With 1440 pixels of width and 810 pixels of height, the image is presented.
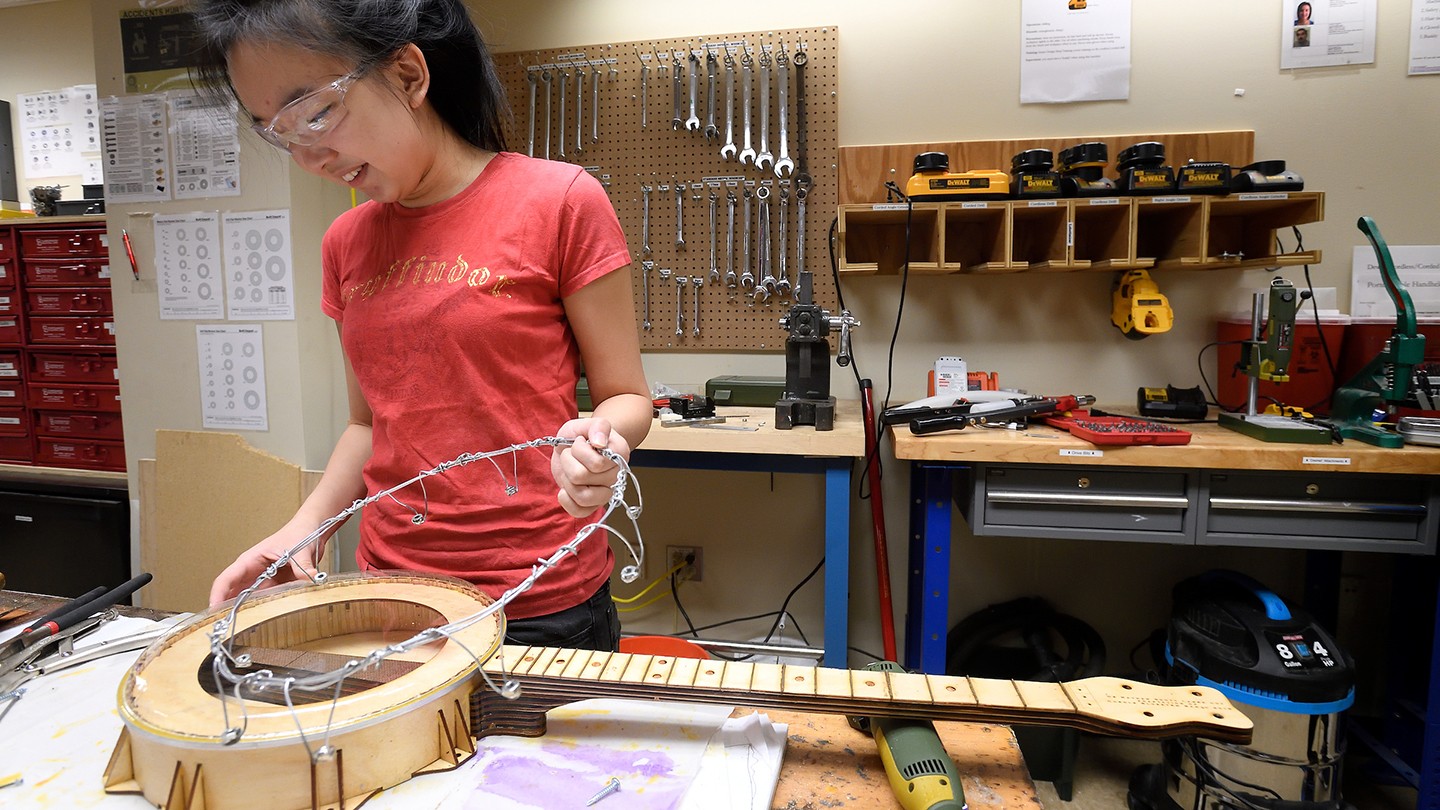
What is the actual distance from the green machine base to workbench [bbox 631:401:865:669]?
97 centimetres

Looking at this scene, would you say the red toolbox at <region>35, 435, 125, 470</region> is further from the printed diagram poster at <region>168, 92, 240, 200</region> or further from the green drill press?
the green drill press

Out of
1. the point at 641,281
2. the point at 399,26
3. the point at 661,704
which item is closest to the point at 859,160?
the point at 641,281

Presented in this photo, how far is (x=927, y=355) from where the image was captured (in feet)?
8.14

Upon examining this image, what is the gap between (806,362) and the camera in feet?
6.40

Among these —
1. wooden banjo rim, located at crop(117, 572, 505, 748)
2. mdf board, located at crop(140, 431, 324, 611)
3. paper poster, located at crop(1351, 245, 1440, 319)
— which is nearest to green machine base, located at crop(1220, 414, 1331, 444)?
paper poster, located at crop(1351, 245, 1440, 319)

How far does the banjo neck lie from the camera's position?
60 centimetres

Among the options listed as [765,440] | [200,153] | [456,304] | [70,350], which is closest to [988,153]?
[765,440]

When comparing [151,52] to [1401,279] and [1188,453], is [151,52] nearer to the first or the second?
[1188,453]

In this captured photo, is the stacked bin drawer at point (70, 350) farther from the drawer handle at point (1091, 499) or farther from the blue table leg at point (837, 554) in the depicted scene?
the drawer handle at point (1091, 499)

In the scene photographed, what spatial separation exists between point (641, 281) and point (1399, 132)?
245 centimetres

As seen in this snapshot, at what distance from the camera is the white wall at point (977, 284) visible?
220 centimetres

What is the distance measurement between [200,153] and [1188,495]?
10.4ft

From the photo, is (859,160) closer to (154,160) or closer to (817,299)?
(817,299)

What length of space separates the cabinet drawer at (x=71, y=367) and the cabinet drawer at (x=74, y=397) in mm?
28
